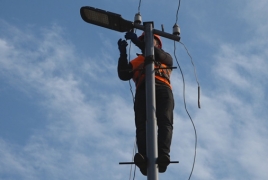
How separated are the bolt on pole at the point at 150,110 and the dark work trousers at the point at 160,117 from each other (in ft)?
2.21

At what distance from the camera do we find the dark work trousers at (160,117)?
657 centimetres

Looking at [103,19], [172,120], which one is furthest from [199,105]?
[103,19]

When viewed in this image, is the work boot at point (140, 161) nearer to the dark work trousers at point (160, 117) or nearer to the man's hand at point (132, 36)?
the dark work trousers at point (160, 117)

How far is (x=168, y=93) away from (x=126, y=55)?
0.75 m

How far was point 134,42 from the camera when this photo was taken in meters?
7.10

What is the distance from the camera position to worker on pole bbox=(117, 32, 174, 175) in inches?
261

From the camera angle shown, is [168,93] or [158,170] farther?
[168,93]

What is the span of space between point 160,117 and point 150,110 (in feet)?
3.02

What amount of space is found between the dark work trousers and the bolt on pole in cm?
67

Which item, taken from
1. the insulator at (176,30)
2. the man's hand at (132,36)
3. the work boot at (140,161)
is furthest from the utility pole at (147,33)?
the man's hand at (132,36)

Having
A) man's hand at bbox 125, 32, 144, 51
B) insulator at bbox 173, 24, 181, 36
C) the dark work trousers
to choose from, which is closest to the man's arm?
man's hand at bbox 125, 32, 144, 51

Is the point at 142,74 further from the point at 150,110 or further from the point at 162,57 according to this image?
the point at 150,110

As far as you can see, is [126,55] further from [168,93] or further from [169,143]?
[169,143]

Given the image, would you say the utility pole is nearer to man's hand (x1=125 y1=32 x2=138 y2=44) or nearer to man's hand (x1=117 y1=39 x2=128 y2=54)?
man's hand (x1=125 y1=32 x2=138 y2=44)
